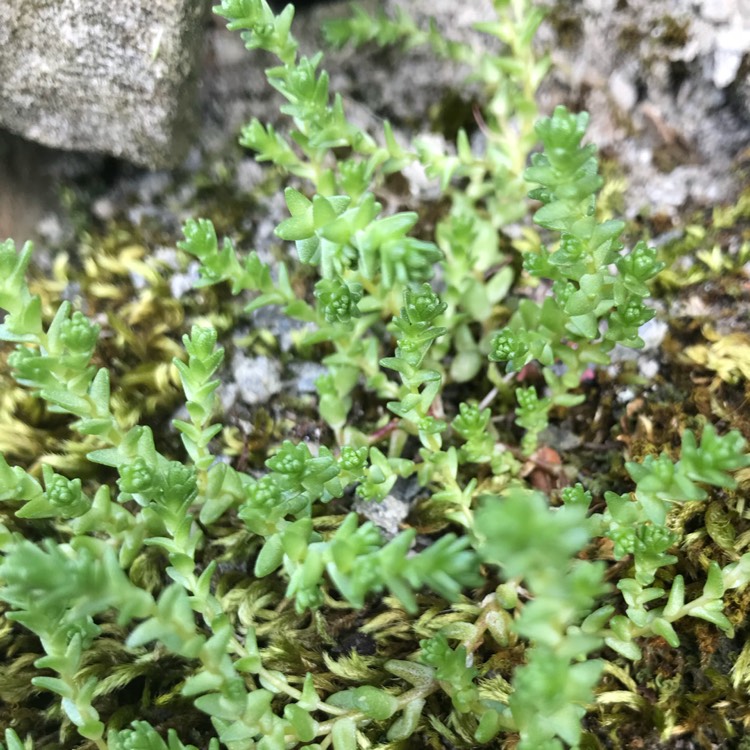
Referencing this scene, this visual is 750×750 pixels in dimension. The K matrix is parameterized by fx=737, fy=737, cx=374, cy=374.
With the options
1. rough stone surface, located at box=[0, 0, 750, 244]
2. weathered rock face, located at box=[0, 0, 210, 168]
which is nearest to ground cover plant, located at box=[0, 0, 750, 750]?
weathered rock face, located at box=[0, 0, 210, 168]

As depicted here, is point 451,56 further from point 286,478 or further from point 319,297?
point 286,478

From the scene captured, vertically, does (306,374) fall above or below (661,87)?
below

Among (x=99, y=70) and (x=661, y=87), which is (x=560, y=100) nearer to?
(x=661, y=87)

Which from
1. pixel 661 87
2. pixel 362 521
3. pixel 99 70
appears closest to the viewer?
pixel 362 521

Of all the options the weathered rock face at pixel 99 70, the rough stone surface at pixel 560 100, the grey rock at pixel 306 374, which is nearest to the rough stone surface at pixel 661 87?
the rough stone surface at pixel 560 100

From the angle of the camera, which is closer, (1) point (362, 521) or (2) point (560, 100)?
(1) point (362, 521)

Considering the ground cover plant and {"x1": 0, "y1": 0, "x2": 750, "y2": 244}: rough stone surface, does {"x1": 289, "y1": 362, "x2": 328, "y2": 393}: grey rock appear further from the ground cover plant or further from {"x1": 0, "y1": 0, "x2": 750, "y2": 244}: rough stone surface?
{"x1": 0, "y1": 0, "x2": 750, "y2": 244}: rough stone surface

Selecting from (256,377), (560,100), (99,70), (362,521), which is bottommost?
(362,521)

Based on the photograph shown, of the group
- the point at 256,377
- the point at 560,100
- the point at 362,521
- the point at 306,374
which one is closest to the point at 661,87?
the point at 560,100
